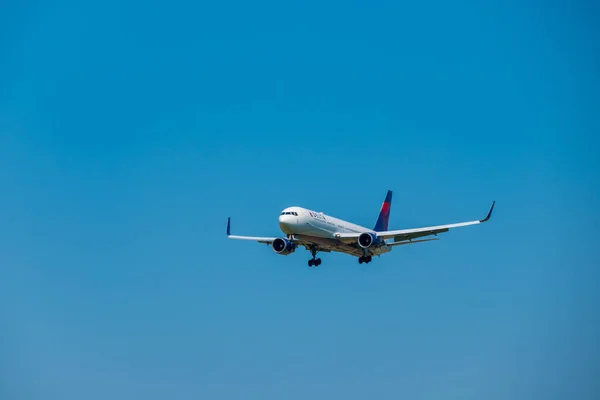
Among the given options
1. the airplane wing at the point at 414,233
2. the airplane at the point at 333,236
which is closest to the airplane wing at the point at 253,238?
the airplane at the point at 333,236

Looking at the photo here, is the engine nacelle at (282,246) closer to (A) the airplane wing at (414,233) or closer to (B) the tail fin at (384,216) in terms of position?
(A) the airplane wing at (414,233)

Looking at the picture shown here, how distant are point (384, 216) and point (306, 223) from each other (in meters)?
22.7

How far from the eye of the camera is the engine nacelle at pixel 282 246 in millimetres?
79562

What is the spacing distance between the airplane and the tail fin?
9.05 meters

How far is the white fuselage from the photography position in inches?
2936

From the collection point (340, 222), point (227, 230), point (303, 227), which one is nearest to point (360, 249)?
point (340, 222)

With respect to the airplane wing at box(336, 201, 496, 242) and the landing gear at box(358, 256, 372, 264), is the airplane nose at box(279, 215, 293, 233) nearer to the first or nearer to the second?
the airplane wing at box(336, 201, 496, 242)

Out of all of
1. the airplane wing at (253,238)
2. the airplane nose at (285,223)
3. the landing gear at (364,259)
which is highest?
the airplane wing at (253,238)

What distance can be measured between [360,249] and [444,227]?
30.5 feet

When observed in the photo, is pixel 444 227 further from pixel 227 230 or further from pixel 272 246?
pixel 227 230

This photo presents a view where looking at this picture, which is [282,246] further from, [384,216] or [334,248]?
[384,216]

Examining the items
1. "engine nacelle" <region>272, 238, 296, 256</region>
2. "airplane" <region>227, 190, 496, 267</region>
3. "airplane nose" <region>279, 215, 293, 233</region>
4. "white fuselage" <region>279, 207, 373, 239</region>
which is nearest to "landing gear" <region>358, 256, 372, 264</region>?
"airplane" <region>227, 190, 496, 267</region>

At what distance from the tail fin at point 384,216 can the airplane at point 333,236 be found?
29.7 ft

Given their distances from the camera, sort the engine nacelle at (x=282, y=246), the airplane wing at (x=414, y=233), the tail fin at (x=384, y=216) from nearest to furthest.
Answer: the airplane wing at (x=414, y=233), the engine nacelle at (x=282, y=246), the tail fin at (x=384, y=216)
